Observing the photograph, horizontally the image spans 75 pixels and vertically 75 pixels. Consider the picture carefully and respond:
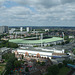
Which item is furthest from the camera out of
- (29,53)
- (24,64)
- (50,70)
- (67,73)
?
(29,53)

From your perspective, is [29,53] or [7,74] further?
[29,53]

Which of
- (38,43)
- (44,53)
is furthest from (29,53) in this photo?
(38,43)

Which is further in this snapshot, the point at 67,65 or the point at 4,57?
the point at 4,57

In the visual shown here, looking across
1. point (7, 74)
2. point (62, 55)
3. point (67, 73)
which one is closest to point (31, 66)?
point (7, 74)

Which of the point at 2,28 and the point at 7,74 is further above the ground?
the point at 2,28

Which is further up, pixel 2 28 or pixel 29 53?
pixel 2 28

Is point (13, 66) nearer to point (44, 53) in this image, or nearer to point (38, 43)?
point (44, 53)

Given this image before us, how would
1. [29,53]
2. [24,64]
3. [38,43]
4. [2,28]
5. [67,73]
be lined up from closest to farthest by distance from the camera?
[67,73] → [24,64] → [29,53] → [38,43] → [2,28]

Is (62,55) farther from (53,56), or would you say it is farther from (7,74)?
(7,74)

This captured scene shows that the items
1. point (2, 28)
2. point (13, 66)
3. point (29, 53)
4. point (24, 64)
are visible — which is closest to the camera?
point (13, 66)
